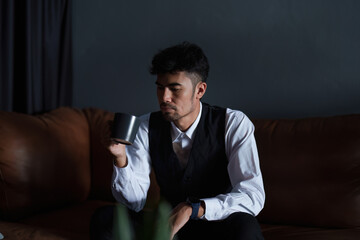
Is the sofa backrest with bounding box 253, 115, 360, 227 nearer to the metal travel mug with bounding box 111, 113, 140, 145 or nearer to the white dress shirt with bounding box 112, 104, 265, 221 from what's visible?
the white dress shirt with bounding box 112, 104, 265, 221

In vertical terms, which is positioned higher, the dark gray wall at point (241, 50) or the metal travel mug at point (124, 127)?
the dark gray wall at point (241, 50)

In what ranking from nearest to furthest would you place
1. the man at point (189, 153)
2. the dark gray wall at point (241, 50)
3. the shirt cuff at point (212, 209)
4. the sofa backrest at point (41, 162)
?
the shirt cuff at point (212, 209) < the man at point (189, 153) < the sofa backrest at point (41, 162) < the dark gray wall at point (241, 50)

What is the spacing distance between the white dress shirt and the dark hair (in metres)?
0.20

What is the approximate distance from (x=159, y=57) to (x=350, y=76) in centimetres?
100

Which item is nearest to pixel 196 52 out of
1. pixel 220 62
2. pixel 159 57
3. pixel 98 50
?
pixel 159 57

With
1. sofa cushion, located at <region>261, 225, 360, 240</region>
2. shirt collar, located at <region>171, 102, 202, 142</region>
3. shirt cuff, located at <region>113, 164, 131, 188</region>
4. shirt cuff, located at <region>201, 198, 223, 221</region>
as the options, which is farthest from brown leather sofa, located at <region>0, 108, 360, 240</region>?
shirt cuff, located at <region>201, 198, 223, 221</region>

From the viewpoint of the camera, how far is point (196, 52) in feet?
4.69

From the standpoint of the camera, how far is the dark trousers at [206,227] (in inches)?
43.5

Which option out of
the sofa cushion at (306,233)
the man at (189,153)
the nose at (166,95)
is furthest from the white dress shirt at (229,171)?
the sofa cushion at (306,233)

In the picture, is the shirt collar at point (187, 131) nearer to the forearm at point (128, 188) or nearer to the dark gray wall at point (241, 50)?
the forearm at point (128, 188)

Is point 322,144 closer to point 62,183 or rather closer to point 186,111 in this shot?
point 186,111

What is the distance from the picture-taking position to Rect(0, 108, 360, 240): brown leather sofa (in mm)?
1504

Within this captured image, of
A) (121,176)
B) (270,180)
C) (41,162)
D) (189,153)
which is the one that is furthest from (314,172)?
(41,162)

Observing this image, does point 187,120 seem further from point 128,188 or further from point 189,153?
point 128,188
